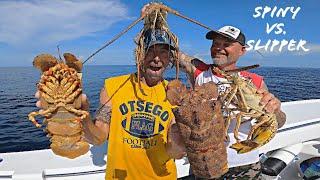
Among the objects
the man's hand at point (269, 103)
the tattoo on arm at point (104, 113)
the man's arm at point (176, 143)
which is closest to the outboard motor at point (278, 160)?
the man's hand at point (269, 103)

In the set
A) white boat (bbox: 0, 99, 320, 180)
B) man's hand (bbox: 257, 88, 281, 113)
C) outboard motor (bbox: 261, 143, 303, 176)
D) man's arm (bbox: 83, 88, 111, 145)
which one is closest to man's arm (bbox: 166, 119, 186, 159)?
man's arm (bbox: 83, 88, 111, 145)

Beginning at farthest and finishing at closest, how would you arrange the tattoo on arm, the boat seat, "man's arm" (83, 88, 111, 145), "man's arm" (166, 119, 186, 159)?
the boat seat < the tattoo on arm < "man's arm" (83, 88, 111, 145) < "man's arm" (166, 119, 186, 159)

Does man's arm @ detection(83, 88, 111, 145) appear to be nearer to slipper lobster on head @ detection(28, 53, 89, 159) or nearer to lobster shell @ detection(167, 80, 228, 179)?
slipper lobster on head @ detection(28, 53, 89, 159)

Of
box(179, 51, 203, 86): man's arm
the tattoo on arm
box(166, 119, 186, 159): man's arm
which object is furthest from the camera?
box(179, 51, 203, 86): man's arm

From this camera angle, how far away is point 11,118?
21.3m

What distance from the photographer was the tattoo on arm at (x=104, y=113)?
3.80m

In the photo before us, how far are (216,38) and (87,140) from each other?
2.21m

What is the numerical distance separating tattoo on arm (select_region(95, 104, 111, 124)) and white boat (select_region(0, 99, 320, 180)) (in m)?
2.20

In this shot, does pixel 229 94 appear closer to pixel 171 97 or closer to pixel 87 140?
pixel 171 97

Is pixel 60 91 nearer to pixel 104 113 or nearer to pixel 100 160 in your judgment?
pixel 104 113

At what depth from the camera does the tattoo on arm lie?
3.80m

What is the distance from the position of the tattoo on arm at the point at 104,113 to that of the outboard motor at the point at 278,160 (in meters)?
4.86

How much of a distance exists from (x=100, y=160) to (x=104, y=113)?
2382mm

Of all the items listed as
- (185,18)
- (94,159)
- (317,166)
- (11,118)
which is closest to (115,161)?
(185,18)
